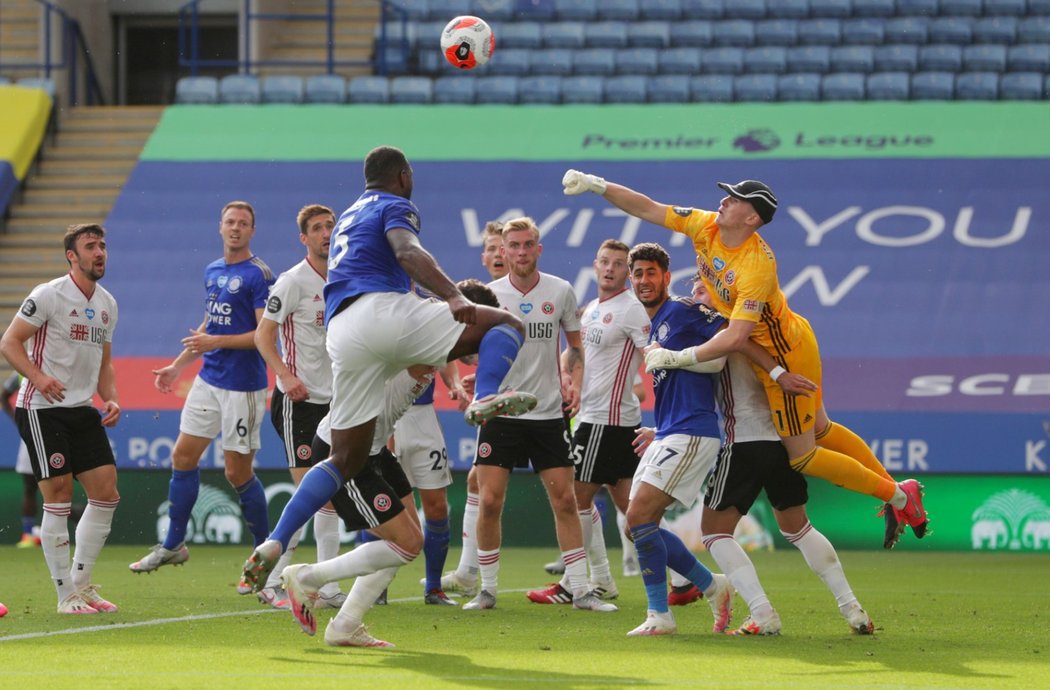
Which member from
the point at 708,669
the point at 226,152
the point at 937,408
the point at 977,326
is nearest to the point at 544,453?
the point at 708,669

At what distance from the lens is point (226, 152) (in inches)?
810

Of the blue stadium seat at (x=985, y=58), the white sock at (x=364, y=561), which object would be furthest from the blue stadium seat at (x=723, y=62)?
the white sock at (x=364, y=561)

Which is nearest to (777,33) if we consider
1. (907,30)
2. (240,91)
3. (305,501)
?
(907,30)

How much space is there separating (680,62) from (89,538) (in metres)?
14.5

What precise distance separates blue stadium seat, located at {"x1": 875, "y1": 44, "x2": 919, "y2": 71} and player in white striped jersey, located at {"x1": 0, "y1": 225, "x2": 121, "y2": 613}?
587 inches

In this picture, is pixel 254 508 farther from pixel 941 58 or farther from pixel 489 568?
pixel 941 58

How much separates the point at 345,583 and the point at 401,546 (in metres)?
3.92

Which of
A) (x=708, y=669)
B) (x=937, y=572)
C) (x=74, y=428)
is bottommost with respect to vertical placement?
(x=937, y=572)

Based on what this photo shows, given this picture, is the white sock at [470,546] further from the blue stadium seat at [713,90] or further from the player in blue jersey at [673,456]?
the blue stadium seat at [713,90]

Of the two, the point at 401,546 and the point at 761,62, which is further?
the point at 761,62

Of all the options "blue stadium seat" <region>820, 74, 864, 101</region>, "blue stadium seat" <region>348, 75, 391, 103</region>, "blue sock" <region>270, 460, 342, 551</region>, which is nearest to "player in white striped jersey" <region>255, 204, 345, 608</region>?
"blue sock" <region>270, 460, 342, 551</region>

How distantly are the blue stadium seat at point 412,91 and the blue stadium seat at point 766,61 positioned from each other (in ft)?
14.7

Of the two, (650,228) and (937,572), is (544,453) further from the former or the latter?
(650,228)

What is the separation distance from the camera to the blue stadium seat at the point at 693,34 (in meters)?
22.0
